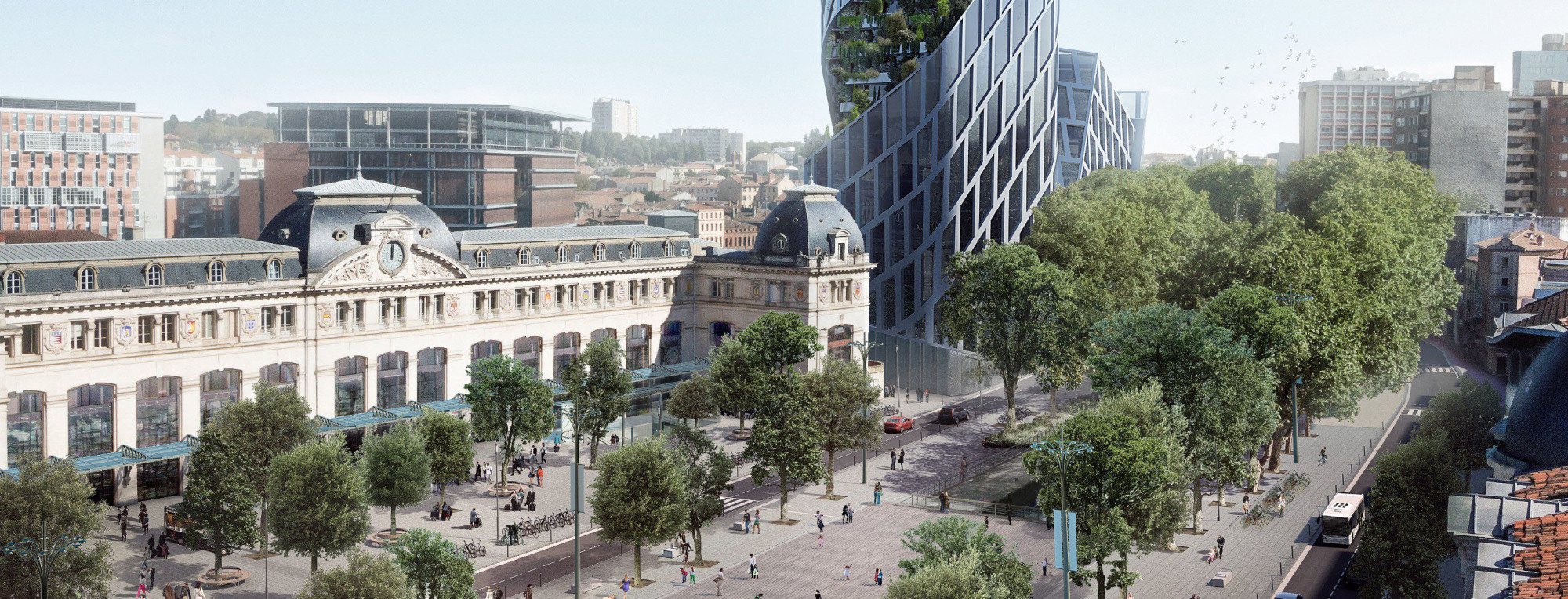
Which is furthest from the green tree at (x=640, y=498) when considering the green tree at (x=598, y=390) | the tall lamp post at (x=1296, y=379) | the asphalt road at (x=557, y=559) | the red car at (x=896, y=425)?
the red car at (x=896, y=425)

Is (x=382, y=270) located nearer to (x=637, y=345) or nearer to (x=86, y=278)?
(x=86, y=278)

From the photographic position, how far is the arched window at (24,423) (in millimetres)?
76688

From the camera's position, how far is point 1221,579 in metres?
66.1

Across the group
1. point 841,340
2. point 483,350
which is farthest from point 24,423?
point 841,340

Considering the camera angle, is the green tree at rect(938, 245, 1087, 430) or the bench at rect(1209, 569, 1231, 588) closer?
the bench at rect(1209, 569, 1231, 588)

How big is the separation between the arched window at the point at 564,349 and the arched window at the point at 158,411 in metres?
29.3

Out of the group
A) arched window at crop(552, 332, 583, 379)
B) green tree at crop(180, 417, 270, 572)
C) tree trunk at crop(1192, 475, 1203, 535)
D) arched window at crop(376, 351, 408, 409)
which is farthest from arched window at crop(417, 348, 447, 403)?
tree trunk at crop(1192, 475, 1203, 535)

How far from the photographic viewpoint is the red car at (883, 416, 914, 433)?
103125 mm

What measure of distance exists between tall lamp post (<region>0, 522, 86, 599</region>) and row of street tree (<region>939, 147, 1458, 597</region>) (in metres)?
38.5

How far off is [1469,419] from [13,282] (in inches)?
2936

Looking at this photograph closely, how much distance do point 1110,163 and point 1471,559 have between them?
500ft

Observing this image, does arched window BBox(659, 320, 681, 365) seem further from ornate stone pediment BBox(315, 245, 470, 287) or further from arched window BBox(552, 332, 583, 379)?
ornate stone pediment BBox(315, 245, 470, 287)

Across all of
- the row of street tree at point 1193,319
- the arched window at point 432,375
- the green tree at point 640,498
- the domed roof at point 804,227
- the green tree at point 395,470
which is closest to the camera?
the row of street tree at point 1193,319

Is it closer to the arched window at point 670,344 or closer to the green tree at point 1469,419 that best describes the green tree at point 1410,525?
the green tree at point 1469,419
